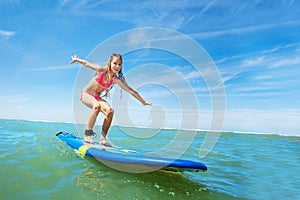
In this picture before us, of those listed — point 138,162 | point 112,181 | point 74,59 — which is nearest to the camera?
point 112,181

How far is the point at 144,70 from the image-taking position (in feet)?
22.6

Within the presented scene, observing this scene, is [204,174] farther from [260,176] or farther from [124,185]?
[124,185]

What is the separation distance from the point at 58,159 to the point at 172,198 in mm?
3028

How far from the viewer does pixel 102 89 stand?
232 inches

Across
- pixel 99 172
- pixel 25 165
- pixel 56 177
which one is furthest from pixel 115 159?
pixel 25 165

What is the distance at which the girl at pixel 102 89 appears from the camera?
17.9ft

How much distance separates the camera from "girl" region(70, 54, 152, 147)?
5.47 meters

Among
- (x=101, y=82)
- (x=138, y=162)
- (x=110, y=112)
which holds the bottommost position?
(x=138, y=162)

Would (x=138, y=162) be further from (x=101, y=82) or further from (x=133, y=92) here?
(x=101, y=82)

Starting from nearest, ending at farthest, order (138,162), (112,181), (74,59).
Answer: (112,181)
(138,162)
(74,59)

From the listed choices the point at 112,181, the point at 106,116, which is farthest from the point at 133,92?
the point at 112,181

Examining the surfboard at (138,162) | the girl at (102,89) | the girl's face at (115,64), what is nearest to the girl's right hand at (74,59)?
the girl at (102,89)

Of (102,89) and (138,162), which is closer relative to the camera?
(138,162)

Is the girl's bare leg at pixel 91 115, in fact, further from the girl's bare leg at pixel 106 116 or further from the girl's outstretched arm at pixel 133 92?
the girl's outstretched arm at pixel 133 92
